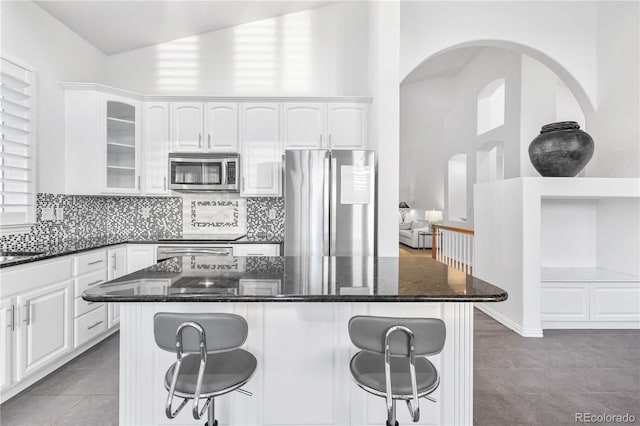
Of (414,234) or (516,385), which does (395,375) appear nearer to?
(516,385)

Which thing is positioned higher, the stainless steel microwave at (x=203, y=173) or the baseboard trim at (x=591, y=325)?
the stainless steel microwave at (x=203, y=173)

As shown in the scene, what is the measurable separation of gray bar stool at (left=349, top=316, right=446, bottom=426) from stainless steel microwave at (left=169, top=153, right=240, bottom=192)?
2780 millimetres

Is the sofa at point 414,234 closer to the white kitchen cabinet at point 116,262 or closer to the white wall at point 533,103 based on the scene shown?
the white wall at point 533,103

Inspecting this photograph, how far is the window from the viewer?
2.69 metres

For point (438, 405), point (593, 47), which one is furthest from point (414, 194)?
point (438, 405)

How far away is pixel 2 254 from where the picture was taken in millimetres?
2557

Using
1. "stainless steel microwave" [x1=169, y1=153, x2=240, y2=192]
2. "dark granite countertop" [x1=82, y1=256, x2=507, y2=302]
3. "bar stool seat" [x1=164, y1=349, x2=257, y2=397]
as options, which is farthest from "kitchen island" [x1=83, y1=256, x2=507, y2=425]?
"stainless steel microwave" [x1=169, y1=153, x2=240, y2=192]

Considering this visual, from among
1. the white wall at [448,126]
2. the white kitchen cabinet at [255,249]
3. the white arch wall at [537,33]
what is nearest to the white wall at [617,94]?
the white arch wall at [537,33]

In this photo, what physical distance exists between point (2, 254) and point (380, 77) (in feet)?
11.2

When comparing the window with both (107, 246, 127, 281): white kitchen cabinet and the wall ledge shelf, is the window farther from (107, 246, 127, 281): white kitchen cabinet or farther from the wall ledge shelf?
the wall ledge shelf

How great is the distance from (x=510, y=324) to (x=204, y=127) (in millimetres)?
3983

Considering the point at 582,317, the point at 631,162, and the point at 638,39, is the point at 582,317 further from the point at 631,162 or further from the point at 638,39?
the point at 638,39

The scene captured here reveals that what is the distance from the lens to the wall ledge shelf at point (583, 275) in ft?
11.9

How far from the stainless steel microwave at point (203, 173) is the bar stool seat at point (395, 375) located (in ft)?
8.97
